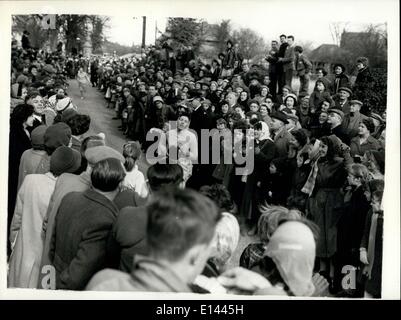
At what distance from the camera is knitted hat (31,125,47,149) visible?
389cm

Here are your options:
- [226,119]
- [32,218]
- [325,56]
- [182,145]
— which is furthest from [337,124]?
[32,218]

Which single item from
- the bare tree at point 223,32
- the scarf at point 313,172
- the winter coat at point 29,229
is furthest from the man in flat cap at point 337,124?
the winter coat at point 29,229

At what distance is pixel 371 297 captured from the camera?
4.02m

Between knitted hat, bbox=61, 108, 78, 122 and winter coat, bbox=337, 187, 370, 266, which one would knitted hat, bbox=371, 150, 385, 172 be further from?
knitted hat, bbox=61, 108, 78, 122

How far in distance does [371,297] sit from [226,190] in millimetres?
1308

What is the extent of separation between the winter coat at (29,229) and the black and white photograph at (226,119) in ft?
0.04

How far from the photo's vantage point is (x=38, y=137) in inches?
153

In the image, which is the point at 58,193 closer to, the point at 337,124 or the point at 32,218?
the point at 32,218

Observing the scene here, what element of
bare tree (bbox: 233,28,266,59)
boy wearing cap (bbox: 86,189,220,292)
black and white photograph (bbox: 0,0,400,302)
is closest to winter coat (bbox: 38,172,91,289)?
black and white photograph (bbox: 0,0,400,302)

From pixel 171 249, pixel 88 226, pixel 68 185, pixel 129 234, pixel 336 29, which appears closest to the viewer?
pixel 171 249

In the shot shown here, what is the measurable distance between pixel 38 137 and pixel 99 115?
45cm
